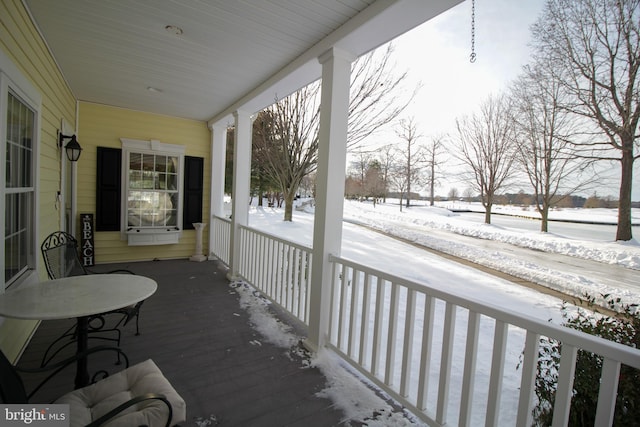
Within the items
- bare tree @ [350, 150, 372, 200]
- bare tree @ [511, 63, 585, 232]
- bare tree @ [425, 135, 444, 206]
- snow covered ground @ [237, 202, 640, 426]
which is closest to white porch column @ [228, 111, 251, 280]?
snow covered ground @ [237, 202, 640, 426]

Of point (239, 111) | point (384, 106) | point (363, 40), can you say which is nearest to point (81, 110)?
point (239, 111)

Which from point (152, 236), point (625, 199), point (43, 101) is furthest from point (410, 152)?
point (43, 101)

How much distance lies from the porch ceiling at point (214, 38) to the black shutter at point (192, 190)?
1880mm

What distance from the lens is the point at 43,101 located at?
3.00 m

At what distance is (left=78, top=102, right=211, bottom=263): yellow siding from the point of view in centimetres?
505

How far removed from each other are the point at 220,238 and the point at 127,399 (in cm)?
439

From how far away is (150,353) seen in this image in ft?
8.27

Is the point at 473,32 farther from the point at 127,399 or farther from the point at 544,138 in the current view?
the point at 544,138

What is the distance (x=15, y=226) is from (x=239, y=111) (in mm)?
2868

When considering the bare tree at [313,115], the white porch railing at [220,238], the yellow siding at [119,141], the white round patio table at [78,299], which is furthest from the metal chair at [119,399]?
the bare tree at [313,115]

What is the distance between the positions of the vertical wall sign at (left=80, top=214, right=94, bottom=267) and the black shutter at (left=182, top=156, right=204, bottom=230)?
1492mm

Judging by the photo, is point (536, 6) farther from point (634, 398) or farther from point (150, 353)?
point (150, 353)

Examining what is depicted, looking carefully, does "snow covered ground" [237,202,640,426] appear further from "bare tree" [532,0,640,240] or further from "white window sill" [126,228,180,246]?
"white window sill" [126,228,180,246]
